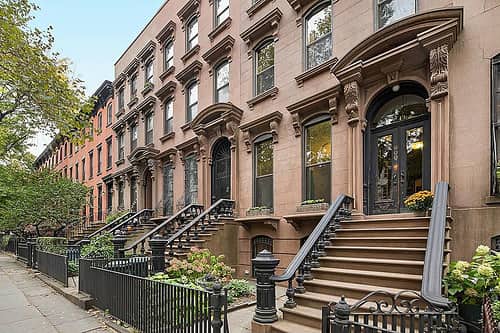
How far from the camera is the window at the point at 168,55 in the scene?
17.5 m

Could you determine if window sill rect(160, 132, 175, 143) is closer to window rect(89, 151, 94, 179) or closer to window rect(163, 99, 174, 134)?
window rect(163, 99, 174, 134)

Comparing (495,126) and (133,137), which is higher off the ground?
(133,137)

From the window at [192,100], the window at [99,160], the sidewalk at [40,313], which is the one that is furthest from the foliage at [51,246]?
the window at [99,160]

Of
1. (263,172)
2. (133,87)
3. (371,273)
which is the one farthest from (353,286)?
(133,87)

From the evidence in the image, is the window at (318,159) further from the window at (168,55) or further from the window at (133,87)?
the window at (133,87)

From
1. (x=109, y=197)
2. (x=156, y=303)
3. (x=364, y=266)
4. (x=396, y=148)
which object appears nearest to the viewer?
(x=156, y=303)

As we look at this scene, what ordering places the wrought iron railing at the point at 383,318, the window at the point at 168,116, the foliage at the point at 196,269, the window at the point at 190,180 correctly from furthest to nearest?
1. the window at the point at 168,116
2. the window at the point at 190,180
3. the foliage at the point at 196,269
4. the wrought iron railing at the point at 383,318

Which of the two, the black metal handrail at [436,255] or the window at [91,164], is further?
the window at [91,164]

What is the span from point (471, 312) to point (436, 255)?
0.79 metres

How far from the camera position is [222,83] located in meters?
13.8

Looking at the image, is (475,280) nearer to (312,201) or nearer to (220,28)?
(312,201)

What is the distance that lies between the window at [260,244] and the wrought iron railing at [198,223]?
4.42 feet

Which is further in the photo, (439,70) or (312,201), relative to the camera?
(312,201)

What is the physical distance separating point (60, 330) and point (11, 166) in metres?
21.5
